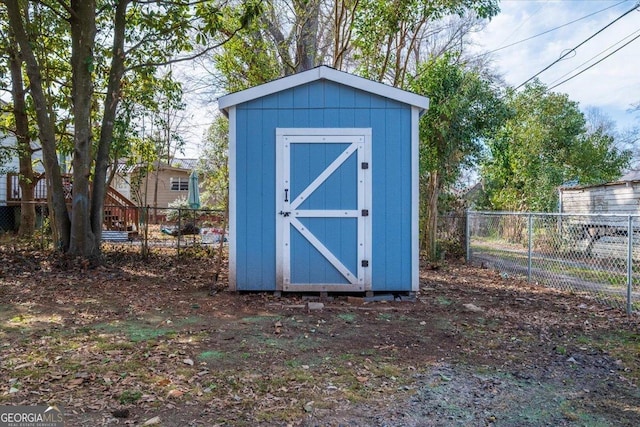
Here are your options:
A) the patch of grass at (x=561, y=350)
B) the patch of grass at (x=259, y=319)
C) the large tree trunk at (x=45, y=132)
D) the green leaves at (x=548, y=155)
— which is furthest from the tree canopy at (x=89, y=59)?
the green leaves at (x=548, y=155)

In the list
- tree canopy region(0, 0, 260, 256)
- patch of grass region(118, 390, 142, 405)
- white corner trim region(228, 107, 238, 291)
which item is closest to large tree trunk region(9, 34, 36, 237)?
tree canopy region(0, 0, 260, 256)

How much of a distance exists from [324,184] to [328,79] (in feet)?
4.22

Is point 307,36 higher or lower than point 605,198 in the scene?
higher

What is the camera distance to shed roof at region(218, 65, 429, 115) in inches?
209

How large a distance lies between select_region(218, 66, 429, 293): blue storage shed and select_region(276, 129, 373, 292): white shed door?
0.01 meters

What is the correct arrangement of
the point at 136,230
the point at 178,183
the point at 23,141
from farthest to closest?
the point at 178,183, the point at 136,230, the point at 23,141

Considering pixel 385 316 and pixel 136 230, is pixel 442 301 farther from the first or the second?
pixel 136 230

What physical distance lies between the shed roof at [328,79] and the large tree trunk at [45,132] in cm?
365

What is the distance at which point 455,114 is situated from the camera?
853 cm

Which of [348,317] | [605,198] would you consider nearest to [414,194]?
[348,317]

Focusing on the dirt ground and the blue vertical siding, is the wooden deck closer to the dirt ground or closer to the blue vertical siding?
the dirt ground

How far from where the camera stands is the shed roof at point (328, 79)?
5320 mm

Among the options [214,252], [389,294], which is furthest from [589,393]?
[214,252]

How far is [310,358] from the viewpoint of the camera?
3.34 metres
